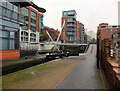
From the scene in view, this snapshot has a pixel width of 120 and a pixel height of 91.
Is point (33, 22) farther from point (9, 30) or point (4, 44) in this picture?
point (4, 44)

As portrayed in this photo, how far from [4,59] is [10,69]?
4.99 metres

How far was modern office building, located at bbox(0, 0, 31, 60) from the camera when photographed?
16.5m

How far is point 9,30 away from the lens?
18062mm

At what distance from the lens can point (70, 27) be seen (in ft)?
212

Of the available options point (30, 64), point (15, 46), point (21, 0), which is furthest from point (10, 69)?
point (21, 0)

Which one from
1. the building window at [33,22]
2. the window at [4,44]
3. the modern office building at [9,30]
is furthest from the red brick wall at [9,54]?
the building window at [33,22]

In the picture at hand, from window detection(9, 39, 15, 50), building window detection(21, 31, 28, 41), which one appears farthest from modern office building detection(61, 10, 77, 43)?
window detection(9, 39, 15, 50)

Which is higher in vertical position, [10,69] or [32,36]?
[32,36]

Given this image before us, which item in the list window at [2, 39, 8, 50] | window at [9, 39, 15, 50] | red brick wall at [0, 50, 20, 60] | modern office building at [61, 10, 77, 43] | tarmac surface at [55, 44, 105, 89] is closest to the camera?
tarmac surface at [55, 44, 105, 89]

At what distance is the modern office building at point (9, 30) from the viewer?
16500mm

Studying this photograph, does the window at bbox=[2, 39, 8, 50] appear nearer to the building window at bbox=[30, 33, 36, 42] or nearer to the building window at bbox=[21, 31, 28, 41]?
the building window at bbox=[21, 31, 28, 41]

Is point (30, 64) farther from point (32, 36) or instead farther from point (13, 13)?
point (32, 36)

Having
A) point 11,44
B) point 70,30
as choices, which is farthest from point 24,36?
point 70,30

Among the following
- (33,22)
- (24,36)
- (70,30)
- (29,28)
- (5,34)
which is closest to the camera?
(5,34)
